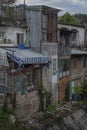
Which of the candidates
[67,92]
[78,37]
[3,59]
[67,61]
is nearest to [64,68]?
[67,61]

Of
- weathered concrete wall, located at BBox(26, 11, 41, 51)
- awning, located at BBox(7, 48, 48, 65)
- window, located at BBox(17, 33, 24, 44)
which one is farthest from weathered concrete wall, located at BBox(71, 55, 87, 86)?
awning, located at BBox(7, 48, 48, 65)

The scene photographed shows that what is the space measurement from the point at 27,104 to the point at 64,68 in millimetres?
7408

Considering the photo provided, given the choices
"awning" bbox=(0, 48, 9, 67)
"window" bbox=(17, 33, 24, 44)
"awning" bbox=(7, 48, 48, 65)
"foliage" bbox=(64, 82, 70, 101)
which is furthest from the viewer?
"foliage" bbox=(64, 82, 70, 101)

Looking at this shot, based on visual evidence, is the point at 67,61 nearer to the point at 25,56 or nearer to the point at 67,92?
the point at 67,92

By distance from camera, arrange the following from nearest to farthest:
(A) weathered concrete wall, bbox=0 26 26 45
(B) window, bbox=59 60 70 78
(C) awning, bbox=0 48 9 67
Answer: (C) awning, bbox=0 48 9 67 → (A) weathered concrete wall, bbox=0 26 26 45 → (B) window, bbox=59 60 70 78

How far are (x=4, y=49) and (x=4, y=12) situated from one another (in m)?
6.78

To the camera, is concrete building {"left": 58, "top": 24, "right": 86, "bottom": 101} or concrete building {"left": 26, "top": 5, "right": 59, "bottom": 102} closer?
concrete building {"left": 26, "top": 5, "right": 59, "bottom": 102}

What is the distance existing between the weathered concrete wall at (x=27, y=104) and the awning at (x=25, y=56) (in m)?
2.54

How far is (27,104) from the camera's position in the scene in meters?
25.1

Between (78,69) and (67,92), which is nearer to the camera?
(67,92)

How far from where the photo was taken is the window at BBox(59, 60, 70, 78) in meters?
30.5

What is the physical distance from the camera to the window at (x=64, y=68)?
30.5 m

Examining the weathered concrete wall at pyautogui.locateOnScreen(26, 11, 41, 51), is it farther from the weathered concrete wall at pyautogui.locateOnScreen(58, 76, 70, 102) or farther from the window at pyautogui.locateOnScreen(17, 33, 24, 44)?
the weathered concrete wall at pyautogui.locateOnScreen(58, 76, 70, 102)

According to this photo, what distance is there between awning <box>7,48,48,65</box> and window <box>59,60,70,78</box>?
457 cm
